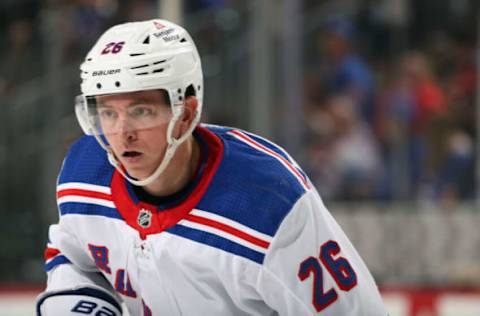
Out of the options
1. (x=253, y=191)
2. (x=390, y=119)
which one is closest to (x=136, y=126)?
(x=253, y=191)

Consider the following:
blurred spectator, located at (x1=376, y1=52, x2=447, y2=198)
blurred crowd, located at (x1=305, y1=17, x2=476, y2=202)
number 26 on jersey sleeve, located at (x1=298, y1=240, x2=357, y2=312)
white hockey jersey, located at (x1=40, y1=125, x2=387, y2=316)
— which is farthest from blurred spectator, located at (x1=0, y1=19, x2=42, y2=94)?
number 26 on jersey sleeve, located at (x1=298, y1=240, x2=357, y2=312)

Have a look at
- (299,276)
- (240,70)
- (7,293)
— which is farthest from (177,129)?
(240,70)

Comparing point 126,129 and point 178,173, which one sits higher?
point 126,129

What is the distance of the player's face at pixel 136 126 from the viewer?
2.08 metres

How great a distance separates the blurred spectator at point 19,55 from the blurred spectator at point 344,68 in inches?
56.0

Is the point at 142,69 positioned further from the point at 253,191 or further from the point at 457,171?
the point at 457,171

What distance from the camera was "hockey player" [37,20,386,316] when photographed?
2.08 metres

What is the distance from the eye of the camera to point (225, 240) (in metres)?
2.12

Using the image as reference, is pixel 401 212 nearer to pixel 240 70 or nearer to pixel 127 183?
pixel 240 70

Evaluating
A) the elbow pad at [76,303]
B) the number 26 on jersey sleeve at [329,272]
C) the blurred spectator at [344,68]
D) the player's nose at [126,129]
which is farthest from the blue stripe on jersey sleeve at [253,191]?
the blurred spectator at [344,68]

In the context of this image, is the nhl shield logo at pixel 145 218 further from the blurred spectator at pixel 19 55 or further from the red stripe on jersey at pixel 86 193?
the blurred spectator at pixel 19 55

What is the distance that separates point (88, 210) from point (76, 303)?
210 millimetres

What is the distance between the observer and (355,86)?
16.8 feet

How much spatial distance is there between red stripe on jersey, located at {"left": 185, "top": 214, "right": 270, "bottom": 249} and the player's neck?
0.08 m
